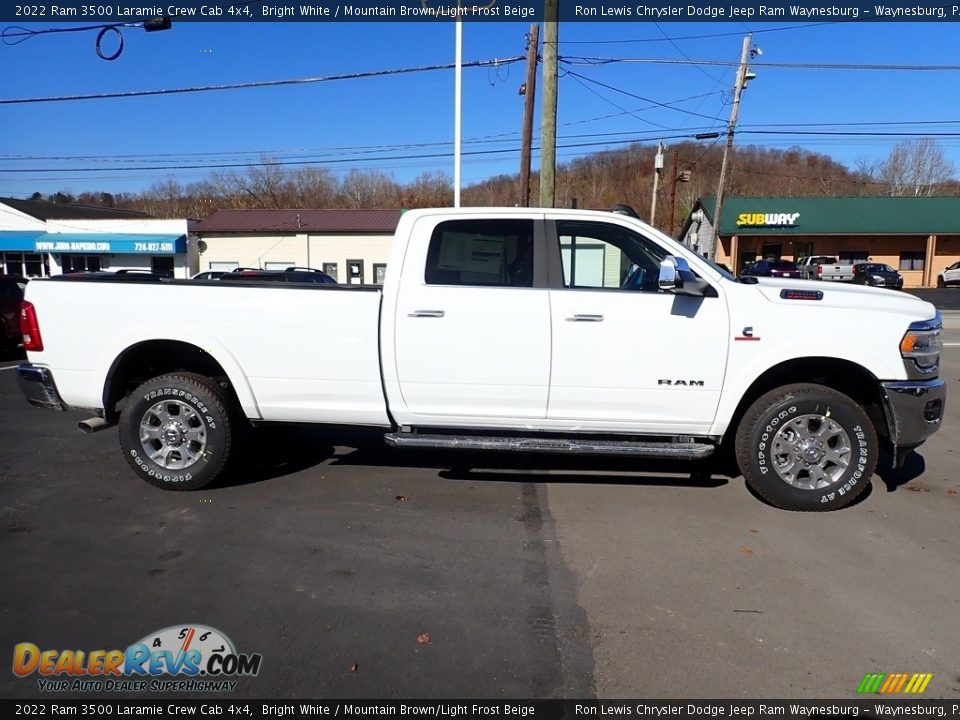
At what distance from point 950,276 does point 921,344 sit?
5172 cm

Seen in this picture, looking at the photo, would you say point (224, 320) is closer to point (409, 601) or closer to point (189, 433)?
point (189, 433)

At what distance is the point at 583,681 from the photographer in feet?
9.18

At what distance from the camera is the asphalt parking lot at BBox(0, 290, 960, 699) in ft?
9.45

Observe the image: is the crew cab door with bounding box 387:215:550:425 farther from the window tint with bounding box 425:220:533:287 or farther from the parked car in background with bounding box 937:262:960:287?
the parked car in background with bounding box 937:262:960:287

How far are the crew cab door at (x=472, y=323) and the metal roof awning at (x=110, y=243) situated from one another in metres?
38.5

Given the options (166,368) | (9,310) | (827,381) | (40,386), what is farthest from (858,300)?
(9,310)

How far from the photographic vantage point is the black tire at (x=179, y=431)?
4887mm

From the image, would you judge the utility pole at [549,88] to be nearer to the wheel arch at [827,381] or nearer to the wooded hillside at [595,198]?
the wheel arch at [827,381]

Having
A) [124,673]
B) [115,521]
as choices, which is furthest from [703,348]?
[115,521]

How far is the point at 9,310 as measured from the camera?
1267 centimetres

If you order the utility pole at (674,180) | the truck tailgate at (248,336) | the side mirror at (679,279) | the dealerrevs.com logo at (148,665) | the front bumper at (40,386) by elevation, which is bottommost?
the dealerrevs.com logo at (148,665)

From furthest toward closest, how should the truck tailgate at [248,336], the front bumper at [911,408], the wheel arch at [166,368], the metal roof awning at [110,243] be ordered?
the metal roof awning at [110,243]
the wheel arch at [166,368]
the truck tailgate at [248,336]
the front bumper at [911,408]

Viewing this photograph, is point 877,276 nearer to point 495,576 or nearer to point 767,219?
point 767,219

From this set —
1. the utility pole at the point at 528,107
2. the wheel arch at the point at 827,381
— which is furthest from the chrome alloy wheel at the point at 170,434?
the utility pole at the point at 528,107
